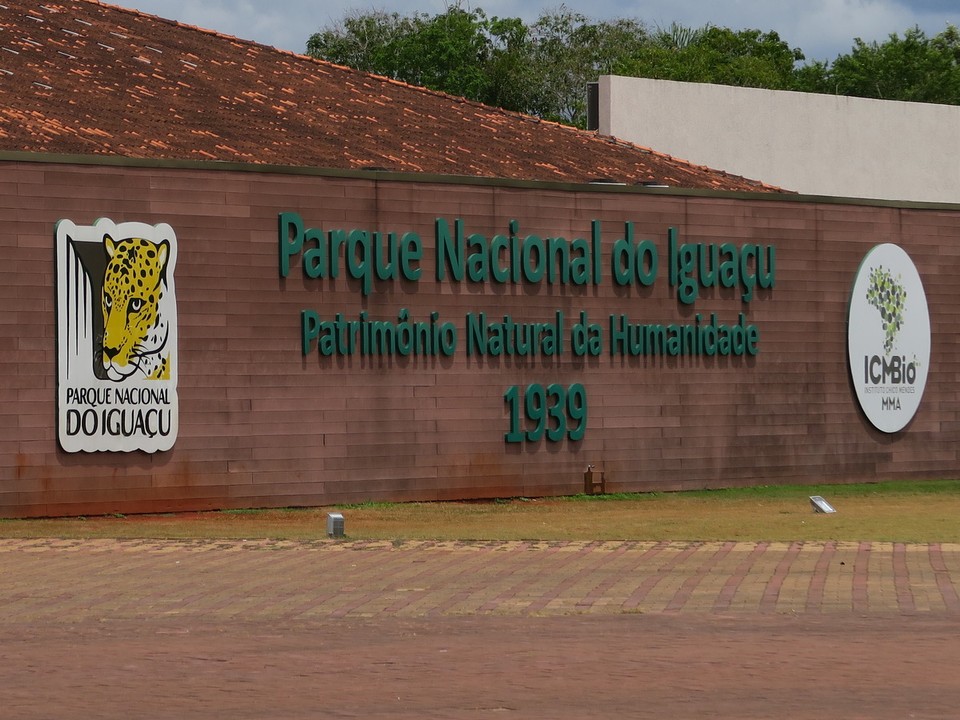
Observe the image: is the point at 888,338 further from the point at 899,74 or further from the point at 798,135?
the point at 899,74

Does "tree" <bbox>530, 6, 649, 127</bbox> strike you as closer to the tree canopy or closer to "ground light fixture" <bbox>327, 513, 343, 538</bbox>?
the tree canopy

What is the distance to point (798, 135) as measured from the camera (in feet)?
119

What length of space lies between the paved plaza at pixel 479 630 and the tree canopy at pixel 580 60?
190 feet

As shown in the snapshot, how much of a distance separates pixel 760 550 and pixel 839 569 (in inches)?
60.3

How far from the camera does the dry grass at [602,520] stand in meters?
16.8

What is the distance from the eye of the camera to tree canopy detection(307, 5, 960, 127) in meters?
74.0

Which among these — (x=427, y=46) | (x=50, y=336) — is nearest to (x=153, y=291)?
(x=50, y=336)

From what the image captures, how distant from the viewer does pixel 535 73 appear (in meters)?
76.4

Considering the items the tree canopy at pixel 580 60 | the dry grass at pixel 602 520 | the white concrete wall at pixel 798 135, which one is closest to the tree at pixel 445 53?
the tree canopy at pixel 580 60

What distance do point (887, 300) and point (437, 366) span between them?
784cm

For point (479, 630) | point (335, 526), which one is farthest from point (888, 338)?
point (479, 630)

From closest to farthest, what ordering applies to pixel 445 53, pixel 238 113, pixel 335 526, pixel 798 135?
pixel 335 526
pixel 238 113
pixel 798 135
pixel 445 53

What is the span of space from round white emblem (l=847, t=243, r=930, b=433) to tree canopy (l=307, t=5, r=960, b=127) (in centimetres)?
4633

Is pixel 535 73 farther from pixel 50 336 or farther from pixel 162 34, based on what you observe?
pixel 50 336
